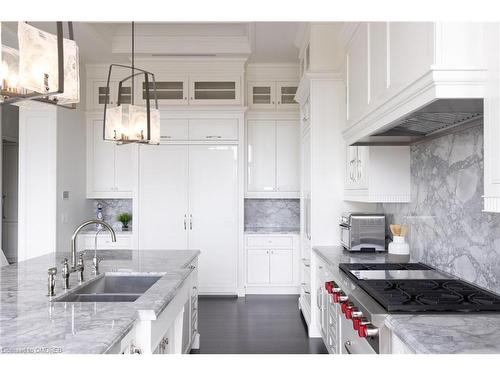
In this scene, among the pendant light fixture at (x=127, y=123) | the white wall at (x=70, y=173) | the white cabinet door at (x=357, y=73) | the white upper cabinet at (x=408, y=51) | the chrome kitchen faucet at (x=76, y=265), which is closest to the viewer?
the white upper cabinet at (x=408, y=51)

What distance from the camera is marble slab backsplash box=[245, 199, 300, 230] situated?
19.9 ft

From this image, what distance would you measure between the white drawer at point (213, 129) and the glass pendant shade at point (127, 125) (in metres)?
2.39

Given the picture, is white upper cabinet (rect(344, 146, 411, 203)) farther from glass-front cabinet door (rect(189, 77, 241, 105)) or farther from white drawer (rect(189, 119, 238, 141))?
glass-front cabinet door (rect(189, 77, 241, 105))

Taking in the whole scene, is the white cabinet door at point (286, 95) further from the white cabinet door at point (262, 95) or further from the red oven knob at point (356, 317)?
the red oven knob at point (356, 317)

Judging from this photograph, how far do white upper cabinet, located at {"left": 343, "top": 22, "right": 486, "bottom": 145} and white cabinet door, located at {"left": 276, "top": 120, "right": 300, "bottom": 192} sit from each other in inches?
107

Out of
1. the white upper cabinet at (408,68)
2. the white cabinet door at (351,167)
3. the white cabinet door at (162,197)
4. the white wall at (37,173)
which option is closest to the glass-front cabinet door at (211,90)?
the white cabinet door at (162,197)

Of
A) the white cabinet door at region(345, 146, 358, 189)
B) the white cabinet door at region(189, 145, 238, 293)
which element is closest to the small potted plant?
the white cabinet door at region(189, 145, 238, 293)

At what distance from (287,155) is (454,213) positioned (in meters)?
3.48

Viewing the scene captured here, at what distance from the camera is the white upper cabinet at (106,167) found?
18.9 ft

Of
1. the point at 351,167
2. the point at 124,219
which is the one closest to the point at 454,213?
the point at 351,167

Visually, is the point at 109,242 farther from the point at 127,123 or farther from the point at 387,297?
the point at 387,297

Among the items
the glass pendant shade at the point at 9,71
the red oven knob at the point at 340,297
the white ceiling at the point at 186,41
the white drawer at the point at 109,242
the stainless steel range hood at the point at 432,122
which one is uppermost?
the white ceiling at the point at 186,41
